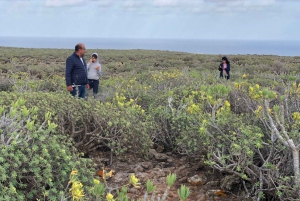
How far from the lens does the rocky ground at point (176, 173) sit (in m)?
3.58

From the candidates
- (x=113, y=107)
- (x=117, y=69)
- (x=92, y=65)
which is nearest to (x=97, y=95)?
(x=92, y=65)

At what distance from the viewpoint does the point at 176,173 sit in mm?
4098

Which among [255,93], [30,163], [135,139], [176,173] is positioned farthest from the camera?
[135,139]

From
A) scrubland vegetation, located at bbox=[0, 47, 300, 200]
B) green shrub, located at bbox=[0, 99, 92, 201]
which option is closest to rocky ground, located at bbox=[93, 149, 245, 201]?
scrubland vegetation, located at bbox=[0, 47, 300, 200]

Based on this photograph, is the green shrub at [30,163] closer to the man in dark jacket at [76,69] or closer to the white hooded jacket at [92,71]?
the man in dark jacket at [76,69]

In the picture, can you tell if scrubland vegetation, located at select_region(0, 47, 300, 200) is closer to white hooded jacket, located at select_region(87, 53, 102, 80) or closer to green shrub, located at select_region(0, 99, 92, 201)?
green shrub, located at select_region(0, 99, 92, 201)

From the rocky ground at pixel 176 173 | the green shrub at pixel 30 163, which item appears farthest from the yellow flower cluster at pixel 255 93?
the green shrub at pixel 30 163

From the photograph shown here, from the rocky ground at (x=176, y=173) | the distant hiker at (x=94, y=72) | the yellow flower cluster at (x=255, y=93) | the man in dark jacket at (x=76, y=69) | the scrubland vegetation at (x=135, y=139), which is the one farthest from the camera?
the distant hiker at (x=94, y=72)

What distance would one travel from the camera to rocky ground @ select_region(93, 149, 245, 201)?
358 centimetres

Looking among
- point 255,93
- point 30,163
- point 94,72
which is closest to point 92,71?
point 94,72

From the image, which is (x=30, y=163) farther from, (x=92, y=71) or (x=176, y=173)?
(x=92, y=71)

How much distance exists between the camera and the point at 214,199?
348 centimetres

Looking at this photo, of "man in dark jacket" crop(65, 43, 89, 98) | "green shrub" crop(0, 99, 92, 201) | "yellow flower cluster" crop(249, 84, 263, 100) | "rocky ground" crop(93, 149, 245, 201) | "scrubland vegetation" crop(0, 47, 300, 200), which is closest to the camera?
"green shrub" crop(0, 99, 92, 201)

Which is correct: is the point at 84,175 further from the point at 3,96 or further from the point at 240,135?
the point at 3,96
